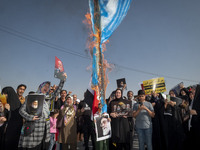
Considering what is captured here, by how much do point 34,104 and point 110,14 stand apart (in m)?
3.94

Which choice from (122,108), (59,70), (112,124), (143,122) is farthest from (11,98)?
(143,122)

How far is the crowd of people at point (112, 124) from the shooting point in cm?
410

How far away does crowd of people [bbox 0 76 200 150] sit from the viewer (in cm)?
410

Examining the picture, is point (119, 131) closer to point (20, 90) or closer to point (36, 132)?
point (36, 132)

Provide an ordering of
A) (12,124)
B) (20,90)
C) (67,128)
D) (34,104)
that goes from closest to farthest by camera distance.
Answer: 1. (34,104)
2. (12,124)
3. (20,90)
4. (67,128)

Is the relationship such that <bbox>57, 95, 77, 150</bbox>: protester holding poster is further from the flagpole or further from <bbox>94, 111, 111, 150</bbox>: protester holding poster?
the flagpole

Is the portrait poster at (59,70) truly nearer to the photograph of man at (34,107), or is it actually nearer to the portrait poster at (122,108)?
the photograph of man at (34,107)

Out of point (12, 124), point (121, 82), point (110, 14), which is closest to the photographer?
point (12, 124)

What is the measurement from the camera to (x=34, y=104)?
13.7 ft

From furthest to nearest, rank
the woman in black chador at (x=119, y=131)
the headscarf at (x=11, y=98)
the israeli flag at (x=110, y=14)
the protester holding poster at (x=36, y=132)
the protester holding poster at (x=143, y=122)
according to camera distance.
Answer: the israeli flag at (x=110, y=14) → the protester holding poster at (x=143, y=122) → the woman in black chador at (x=119, y=131) → the headscarf at (x=11, y=98) → the protester holding poster at (x=36, y=132)

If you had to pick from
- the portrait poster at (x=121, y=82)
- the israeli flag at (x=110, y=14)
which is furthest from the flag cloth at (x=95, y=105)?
the portrait poster at (x=121, y=82)

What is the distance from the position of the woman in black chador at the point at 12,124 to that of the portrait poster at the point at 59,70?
140 cm

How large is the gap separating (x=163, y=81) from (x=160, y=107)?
2.85m

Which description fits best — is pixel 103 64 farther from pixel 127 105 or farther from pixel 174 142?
pixel 174 142
